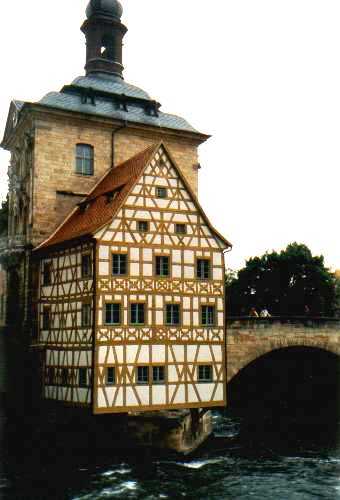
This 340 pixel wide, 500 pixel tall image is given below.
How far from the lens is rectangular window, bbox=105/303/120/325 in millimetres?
25395

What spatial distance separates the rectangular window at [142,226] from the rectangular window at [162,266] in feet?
4.18

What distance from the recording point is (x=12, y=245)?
3173 cm

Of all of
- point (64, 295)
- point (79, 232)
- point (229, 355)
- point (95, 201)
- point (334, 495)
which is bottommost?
point (334, 495)

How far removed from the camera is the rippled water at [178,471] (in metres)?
22.0

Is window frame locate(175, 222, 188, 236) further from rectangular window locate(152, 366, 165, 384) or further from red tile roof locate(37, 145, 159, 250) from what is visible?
rectangular window locate(152, 366, 165, 384)

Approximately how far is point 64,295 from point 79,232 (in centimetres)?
278

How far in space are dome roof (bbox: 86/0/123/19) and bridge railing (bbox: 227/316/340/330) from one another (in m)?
20.4

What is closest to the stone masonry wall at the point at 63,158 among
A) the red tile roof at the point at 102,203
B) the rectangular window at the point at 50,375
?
the red tile roof at the point at 102,203

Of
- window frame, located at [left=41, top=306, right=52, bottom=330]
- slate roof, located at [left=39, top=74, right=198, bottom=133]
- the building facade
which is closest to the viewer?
the building facade

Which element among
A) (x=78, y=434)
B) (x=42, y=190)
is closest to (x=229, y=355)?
(x=78, y=434)

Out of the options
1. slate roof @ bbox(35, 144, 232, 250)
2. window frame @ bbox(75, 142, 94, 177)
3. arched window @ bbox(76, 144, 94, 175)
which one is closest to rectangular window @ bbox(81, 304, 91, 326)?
slate roof @ bbox(35, 144, 232, 250)

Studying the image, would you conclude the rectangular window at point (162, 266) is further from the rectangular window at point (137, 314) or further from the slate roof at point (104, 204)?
the slate roof at point (104, 204)

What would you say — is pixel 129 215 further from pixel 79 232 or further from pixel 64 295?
pixel 64 295

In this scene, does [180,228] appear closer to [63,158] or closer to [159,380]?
[159,380]
